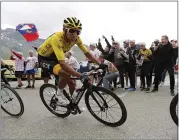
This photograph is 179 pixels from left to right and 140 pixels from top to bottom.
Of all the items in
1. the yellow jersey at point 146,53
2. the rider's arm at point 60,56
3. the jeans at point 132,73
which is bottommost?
the jeans at point 132,73

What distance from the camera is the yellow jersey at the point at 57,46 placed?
4816 millimetres

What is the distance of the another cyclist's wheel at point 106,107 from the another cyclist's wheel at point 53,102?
62cm

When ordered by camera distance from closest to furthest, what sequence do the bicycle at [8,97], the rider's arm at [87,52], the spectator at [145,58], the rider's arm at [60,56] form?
1. the rider's arm at [60,56]
2. the rider's arm at [87,52]
3. the bicycle at [8,97]
4. the spectator at [145,58]

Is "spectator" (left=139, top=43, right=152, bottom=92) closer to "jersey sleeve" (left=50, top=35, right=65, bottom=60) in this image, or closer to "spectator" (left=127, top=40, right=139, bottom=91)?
"spectator" (left=127, top=40, right=139, bottom=91)

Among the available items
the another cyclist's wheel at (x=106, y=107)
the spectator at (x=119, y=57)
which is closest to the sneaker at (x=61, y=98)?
the another cyclist's wheel at (x=106, y=107)

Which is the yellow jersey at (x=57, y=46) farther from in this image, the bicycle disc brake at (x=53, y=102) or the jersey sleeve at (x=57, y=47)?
the bicycle disc brake at (x=53, y=102)

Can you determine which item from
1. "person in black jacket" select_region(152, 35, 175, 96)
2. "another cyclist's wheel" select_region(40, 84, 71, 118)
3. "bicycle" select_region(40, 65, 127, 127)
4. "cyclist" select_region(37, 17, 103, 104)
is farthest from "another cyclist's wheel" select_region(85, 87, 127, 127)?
"person in black jacket" select_region(152, 35, 175, 96)

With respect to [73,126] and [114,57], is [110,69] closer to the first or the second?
[114,57]

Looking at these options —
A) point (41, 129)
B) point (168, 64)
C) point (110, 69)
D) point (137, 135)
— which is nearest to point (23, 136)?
point (41, 129)

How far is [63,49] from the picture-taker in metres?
5.11

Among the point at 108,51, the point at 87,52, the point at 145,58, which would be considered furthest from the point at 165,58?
the point at 87,52

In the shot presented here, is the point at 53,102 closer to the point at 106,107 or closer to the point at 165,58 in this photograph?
the point at 106,107

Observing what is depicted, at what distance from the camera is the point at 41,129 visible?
4758 millimetres

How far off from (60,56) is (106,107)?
1.18 metres
